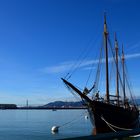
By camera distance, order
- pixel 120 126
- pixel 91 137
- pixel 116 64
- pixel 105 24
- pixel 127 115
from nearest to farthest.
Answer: pixel 91 137, pixel 120 126, pixel 127 115, pixel 105 24, pixel 116 64

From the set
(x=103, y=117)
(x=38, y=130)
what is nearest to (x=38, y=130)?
(x=38, y=130)

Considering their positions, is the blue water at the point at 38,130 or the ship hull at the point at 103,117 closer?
the ship hull at the point at 103,117

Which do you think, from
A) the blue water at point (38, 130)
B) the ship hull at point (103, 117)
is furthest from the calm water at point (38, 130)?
the ship hull at point (103, 117)

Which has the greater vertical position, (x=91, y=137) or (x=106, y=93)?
(x=106, y=93)

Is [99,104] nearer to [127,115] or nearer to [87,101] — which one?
[87,101]

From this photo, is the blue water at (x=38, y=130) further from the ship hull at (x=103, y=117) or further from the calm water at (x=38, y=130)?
the ship hull at (x=103, y=117)

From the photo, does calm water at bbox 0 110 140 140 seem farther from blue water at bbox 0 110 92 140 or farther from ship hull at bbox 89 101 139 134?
ship hull at bbox 89 101 139 134

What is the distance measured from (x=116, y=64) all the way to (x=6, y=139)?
24.3 meters

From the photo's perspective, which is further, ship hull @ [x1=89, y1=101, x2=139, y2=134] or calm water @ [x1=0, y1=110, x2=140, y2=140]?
calm water @ [x1=0, y1=110, x2=140, y2=140]

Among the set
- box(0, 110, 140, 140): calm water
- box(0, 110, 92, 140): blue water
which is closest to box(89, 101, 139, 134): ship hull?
box(0, 110, 140, 140): calm water

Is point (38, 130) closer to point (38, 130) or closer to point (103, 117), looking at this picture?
point (38, 130)

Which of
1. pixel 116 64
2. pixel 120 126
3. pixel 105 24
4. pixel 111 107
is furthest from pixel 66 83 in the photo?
pixel 116 64

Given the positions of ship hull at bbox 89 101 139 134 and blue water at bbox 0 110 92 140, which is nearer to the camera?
ship hull at bbox 89 101 139 134

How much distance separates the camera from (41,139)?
42.5m
